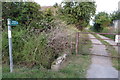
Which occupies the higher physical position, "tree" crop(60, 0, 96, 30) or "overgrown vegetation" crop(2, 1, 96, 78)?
"tree" crop(60, 0, 96, 30)

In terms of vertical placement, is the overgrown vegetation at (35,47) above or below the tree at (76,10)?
below

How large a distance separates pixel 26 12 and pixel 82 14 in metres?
4.64

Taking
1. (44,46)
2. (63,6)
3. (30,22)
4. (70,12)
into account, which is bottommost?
(44,46)

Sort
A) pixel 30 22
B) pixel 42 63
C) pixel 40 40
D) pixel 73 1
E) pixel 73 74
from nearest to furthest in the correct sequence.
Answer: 1. pixel 73 74
2. pixel 42 63
3. pixel 40 40
4. pixel 30 22
5. pixel 73 1

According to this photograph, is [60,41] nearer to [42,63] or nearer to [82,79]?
[42,63]

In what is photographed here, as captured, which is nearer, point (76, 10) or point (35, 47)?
point (35, 47)

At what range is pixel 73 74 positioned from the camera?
305 centimetres

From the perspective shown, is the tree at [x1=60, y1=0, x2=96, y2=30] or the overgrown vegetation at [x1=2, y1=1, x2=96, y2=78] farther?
the tree at [x1=60, y1=0, x2=96, y2=30]

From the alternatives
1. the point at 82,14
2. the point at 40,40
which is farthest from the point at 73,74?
the point at 82,14

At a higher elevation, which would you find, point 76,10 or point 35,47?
point 76,10

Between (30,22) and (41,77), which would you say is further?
(30,22)

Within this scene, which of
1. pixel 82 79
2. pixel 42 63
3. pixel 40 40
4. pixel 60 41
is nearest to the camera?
pixel 82 79

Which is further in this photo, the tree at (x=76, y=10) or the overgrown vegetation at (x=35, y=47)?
the tree at (x=76, y=10)

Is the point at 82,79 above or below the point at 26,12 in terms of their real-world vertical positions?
below
